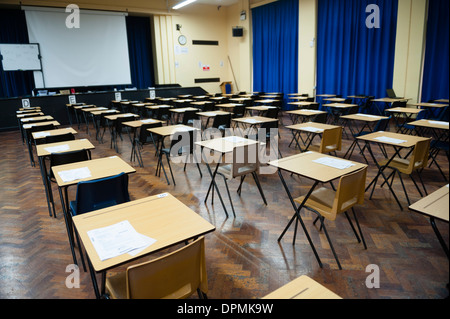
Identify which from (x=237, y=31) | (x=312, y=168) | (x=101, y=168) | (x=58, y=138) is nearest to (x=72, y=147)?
(x=58, y=138)

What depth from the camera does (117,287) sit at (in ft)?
5.43

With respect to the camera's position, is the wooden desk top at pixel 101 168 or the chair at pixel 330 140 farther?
the chair at pixel 330 140

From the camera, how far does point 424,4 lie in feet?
25.0

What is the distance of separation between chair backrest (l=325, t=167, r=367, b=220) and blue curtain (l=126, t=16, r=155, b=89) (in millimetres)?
12418

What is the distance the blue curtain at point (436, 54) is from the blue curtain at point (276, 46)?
4.48 m

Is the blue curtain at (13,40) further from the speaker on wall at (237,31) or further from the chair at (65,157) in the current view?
the chair at (65,157)

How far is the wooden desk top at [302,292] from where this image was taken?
114cm

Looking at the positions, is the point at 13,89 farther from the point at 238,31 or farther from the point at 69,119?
the point at 238,31

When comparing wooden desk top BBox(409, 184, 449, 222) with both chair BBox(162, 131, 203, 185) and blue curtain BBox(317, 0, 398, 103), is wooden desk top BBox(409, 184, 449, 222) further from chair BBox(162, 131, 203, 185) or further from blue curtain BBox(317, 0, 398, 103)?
blue curtain BBox(317, 0, 398, 103)

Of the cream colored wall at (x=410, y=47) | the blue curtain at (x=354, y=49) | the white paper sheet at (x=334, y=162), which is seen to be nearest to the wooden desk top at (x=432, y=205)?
the white paper sheet at (x=334, y=162)

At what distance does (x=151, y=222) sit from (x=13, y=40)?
41.0 ft

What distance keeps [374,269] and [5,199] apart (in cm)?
429

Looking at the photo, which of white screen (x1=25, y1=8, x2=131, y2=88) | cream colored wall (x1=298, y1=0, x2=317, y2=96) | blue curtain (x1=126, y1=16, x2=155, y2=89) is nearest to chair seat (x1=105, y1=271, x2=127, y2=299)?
cream colored wall (x1=298, y1=0, x2=317, y2=96)

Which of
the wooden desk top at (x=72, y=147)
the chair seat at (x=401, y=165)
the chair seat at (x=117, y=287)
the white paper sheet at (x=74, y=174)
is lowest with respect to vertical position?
the chair seat at (x=117, y=287)
